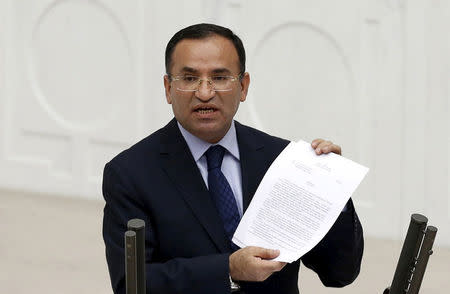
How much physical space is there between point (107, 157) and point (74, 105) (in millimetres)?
345

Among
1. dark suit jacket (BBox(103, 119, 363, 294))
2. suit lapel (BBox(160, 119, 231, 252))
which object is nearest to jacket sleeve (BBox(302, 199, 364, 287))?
dark suit jacket (BBox(103, 119, 363, 294))

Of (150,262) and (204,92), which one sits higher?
(204,92)

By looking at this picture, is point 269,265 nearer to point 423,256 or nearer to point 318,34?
point 423,256

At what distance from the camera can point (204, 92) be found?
77.0 inches

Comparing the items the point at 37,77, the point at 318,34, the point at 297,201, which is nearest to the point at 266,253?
the point at 297,201

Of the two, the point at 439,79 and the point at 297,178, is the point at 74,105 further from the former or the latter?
the point at 297,178

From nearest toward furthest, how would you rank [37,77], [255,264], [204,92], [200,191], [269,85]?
1. [255,264]
2. [204,92]
3. [200,191]
4. [269,85]
5. [37,77]

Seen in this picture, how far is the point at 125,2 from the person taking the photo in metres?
4.81

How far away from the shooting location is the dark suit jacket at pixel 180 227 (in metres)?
1.94

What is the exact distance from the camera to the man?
1.95m

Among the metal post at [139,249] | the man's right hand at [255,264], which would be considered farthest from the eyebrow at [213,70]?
the metal post at [139,249]

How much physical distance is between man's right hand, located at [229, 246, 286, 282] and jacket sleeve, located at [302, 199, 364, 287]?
0.82 ft

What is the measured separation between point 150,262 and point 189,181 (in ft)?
0.69

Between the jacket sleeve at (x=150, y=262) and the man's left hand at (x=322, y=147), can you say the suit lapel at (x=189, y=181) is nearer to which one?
the jacket sleeve at (x=150, y=262)
